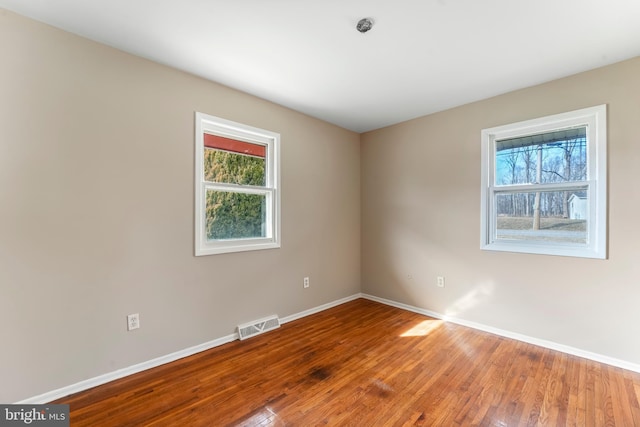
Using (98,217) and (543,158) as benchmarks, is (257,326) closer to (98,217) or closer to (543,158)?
(98,217)

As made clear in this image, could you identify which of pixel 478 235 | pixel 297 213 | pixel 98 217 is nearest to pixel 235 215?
pixel 297 213

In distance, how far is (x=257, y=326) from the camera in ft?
9.32

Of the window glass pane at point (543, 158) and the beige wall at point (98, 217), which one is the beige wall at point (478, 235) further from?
the beige wall at point (98, 217)

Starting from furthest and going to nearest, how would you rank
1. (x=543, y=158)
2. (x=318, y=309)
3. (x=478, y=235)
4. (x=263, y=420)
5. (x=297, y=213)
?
(x=318, y=309)
(x=297, y=213)
(x=478, y=235)
(x=543, y=158)
(x=263, y=420)

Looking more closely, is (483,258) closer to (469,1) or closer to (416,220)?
(416,220)

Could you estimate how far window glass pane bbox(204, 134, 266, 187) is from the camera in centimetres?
266

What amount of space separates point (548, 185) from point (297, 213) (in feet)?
8.52

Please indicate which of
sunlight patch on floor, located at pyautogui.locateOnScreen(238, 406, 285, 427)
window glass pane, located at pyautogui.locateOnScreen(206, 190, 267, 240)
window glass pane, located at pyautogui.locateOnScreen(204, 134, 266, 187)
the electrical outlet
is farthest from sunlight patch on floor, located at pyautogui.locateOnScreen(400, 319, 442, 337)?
the electrical outlet

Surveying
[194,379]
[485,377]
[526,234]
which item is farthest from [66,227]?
[526,234]

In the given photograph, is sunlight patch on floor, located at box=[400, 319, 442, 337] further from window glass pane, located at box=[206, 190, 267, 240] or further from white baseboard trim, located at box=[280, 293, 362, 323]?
window glass pane, located at box=[206, 190, 267, 240]

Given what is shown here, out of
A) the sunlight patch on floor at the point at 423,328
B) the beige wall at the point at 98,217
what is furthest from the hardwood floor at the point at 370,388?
the beige wall at the point at 98,217

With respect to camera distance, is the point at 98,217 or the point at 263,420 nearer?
the point at 263,420

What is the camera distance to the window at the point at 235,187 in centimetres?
254

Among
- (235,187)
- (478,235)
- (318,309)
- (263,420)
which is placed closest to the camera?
(263,420)
